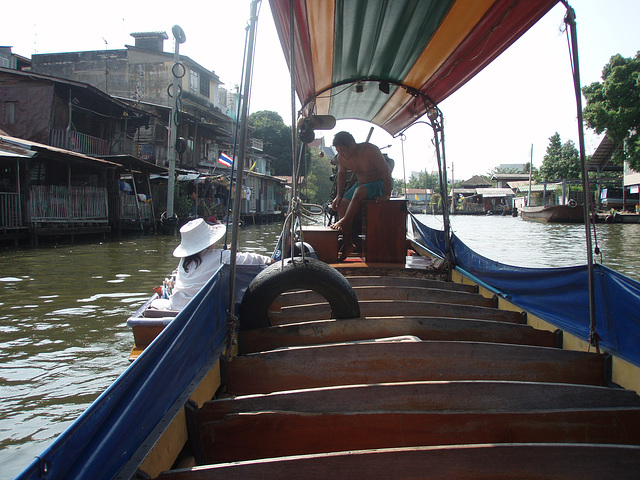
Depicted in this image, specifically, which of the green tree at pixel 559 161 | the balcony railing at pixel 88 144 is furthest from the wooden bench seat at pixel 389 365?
the green tree at pixel 559 161

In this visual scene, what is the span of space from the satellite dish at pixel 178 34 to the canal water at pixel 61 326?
789cm

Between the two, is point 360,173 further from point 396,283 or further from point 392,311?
point 392,311

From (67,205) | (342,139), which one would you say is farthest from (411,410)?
(67,205)

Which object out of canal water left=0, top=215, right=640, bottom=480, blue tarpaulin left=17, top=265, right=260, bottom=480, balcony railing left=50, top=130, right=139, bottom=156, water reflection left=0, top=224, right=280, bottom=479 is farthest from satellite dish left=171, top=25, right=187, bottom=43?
blue tarpaulin left=17, top=265, right=260, bottom=480

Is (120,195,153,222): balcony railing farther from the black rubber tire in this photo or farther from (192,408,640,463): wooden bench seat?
(192,408,640,463): wooden bench seat

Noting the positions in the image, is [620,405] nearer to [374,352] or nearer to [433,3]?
[374,352]

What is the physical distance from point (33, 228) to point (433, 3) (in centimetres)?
1466

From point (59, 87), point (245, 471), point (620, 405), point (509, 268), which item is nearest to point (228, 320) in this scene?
point (245, 471)

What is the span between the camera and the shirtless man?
17.3 feet

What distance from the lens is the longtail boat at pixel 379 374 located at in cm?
147

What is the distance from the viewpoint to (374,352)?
2.21 meters

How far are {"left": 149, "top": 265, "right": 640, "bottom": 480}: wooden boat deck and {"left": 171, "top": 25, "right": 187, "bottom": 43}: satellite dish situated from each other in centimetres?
1617

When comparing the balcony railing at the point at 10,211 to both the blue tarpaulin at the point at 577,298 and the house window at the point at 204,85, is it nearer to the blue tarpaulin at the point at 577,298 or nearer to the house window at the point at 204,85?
the blue tarpaulin at the point at 577,298

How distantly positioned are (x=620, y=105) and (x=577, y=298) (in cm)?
2836
